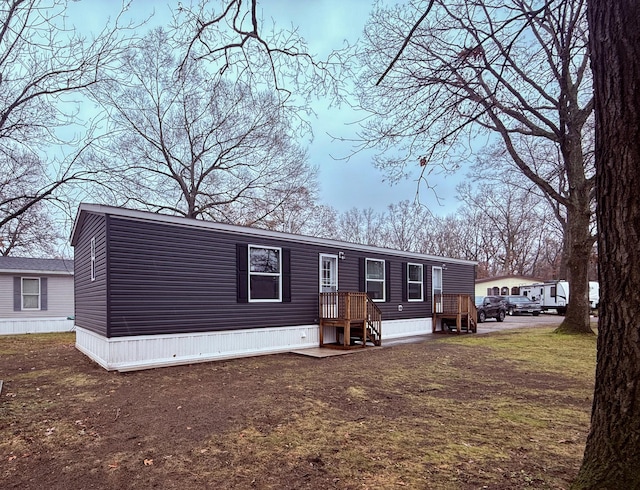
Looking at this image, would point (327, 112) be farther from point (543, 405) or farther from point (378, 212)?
point (378, 212)

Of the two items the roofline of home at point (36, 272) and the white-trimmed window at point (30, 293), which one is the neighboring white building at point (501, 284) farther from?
the white-trimmed window at point (30, 293)

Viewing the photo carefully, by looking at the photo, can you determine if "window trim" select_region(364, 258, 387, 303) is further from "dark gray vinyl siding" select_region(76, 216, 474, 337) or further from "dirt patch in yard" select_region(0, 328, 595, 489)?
"dirt patch in yard" select_region(0, 328, 595, 489)

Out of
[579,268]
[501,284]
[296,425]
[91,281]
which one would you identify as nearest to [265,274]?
[91,281]

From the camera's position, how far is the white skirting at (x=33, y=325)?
54.1ft

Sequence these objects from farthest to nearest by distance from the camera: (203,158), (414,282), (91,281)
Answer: (203,158), (414,282), (91,281)

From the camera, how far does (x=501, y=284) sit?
3450cm

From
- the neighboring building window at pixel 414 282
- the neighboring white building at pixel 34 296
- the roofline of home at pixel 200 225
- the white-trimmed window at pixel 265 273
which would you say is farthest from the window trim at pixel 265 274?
the neighboring white building at pixel 34 296

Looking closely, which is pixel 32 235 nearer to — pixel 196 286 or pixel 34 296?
pixel 34 296

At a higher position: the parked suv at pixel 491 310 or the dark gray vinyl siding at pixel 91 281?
the dark gray vinyl siding at pixel 91 281

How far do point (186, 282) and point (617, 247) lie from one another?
809 centimetres

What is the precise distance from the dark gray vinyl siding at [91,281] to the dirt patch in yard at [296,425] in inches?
45.2

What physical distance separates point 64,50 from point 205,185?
11.8 m

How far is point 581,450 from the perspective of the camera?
12.6ft

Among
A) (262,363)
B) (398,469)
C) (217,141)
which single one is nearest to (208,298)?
(262,363)
